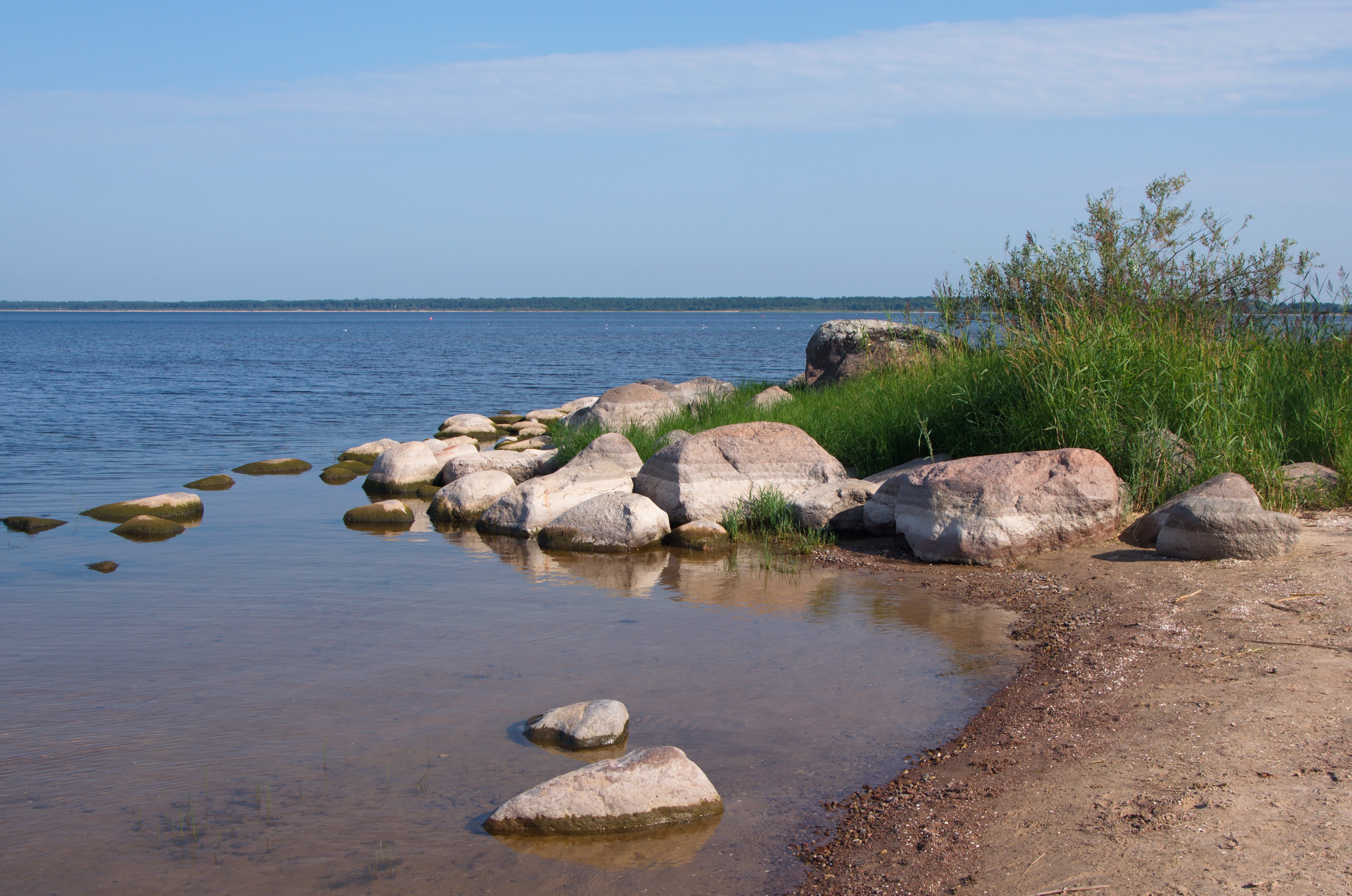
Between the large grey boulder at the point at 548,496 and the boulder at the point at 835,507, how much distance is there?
2344 mm

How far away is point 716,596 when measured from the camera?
8.74 metres

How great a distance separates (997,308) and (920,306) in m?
2.94

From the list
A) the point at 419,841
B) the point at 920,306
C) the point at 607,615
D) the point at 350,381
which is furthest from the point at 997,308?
the point at 350,381

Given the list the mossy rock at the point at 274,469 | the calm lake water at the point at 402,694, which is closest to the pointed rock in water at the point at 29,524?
the calm lake water at the point at 402,694

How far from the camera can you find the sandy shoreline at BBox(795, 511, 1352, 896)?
12.5 feet

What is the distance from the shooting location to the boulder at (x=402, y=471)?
48.6 feet

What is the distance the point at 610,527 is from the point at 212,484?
7.53m

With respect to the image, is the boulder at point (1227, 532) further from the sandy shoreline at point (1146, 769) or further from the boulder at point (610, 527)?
the boulder at point (610, 527)

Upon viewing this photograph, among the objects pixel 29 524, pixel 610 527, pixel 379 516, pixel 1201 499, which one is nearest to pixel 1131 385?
pixel 1201 499

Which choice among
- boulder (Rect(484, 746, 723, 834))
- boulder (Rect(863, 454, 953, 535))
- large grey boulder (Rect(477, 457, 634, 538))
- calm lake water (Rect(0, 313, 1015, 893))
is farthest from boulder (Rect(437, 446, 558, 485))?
boulder (Rect(484, 746, 723, 834))

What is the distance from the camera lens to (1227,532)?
8.08 metres

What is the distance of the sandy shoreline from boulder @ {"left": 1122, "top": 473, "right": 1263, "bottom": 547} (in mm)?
979

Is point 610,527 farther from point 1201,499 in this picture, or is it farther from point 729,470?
point 1201,499

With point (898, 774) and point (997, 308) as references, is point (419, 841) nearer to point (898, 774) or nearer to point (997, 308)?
point (898, 774)
